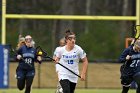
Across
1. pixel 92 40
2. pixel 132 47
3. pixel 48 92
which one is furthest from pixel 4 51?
pixel 92 40

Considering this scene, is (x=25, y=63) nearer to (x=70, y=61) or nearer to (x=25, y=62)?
(x=25, y=62)

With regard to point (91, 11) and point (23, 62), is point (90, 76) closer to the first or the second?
point (23, 62)

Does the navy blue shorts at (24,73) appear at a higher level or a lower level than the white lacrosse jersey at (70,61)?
lower

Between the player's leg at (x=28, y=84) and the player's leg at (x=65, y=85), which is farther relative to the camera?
the player's leg at (x=28, y=84)

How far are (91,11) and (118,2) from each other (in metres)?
2.53

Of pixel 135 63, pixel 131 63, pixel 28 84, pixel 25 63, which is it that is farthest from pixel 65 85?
pixel 25 63

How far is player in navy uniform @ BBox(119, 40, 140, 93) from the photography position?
19505 millimetres

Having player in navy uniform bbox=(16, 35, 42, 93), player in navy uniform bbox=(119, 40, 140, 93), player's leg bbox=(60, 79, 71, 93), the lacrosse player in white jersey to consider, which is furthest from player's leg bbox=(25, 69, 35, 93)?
player's leg bbox=(60, 79, 71, 93)

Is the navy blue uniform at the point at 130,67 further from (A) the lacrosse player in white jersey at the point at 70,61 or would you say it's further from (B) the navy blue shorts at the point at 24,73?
(B) the navy blue shorts at the point at 24,73

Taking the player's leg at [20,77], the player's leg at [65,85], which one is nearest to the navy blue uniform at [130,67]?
the player's leg at [65,85]

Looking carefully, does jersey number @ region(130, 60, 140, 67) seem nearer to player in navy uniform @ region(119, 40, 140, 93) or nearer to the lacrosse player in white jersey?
player in navy uniform @ region(119, 40, 140, 93)

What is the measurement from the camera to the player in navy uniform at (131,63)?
19.5m

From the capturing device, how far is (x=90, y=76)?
118ft

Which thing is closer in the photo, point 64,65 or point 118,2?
point 64,65
